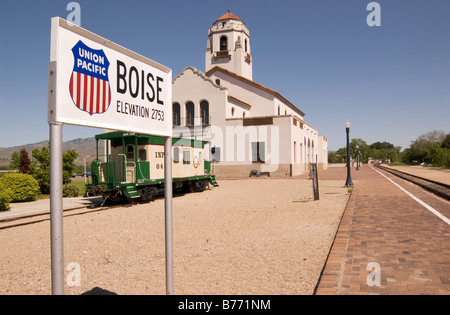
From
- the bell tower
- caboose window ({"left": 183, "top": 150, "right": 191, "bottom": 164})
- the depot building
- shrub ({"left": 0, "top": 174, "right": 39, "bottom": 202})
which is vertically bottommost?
shrub ({"left": 0, "top": 174, "right": 39, "bottom": 202})

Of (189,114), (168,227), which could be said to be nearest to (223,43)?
(189,114)

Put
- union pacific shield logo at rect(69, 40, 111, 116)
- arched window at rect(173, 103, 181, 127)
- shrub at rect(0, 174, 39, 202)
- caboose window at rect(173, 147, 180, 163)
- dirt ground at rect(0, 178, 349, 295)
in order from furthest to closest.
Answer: arched window at rect(173, 103, 181, 127) → caboose window at rect(173, 147, 180, 163) → shrub at rect(0, 174, 39, 202) → dirt ground at rect(0, 178, 349, 295) → union pacific shield logo at rect(69, 40, 111, 116)

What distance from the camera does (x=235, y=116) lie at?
33.9 meters

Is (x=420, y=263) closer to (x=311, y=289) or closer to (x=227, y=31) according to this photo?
(x=311, y=289)

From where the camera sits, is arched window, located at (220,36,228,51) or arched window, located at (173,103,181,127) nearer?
arched window, located at (173,103,181,127)

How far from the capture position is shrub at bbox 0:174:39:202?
15.4m

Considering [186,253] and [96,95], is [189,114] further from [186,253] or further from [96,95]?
[96,95]

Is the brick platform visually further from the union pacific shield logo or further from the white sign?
the union pacific shield logo

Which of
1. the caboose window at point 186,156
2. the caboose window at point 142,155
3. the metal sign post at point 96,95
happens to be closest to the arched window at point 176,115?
the caboose window at point 186,156

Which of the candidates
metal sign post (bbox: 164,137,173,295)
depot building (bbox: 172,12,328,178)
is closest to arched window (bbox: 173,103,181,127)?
depot building (bbox: 172,12,328,178)

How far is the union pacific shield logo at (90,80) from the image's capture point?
7.53 ft

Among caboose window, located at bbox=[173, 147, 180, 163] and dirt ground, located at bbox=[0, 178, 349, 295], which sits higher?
caboose window, located at bbox=[173, 147, 180, 163]

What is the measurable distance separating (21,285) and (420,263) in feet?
19.1

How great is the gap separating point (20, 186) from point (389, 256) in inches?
619
